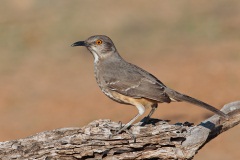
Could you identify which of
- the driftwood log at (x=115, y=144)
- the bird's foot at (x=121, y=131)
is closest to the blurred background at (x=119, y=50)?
the bird's foot at (x=121, y=131)

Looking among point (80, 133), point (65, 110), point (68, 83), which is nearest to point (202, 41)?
point (68, 83)

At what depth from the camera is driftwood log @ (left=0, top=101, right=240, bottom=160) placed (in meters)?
9.52

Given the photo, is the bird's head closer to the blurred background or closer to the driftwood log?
the driftwood log

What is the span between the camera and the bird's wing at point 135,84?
10484mm

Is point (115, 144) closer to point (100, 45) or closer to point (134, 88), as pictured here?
point (134, 88)

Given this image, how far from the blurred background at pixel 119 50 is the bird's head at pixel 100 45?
598 cm

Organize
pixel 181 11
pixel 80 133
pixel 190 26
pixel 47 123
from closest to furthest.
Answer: pixel 80 133 → pixel 47 123 → pixel 190 26 → pixel 181 11

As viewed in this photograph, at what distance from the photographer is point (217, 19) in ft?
88.3

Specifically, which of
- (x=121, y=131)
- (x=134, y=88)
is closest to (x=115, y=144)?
(x=121, y=131)

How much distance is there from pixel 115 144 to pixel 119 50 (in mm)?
15426

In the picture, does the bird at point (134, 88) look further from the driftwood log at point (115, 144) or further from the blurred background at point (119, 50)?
the blurred background at point (119, 50)

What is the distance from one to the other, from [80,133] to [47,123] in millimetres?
9383

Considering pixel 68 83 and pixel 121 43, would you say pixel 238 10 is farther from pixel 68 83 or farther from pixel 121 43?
pixel 68 83

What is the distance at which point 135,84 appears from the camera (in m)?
10.7
